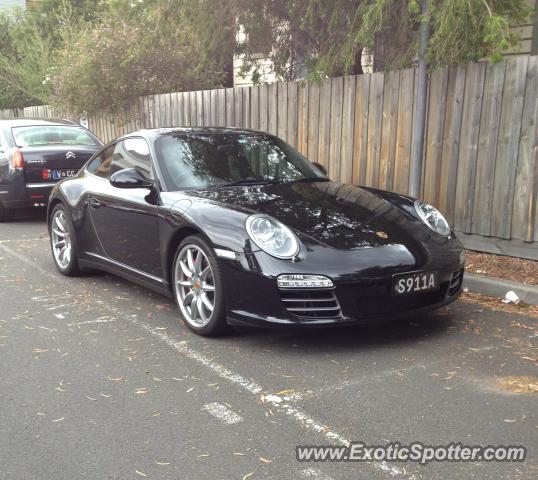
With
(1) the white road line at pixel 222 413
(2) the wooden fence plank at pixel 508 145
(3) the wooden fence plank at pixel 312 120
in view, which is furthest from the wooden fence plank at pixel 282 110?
(1) the white road line at pixel 222 413

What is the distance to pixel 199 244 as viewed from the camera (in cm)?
432

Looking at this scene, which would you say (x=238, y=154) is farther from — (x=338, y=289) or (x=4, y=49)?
(x=4, y=49)

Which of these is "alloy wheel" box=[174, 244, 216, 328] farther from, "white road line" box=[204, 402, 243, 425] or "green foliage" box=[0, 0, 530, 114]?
"green foliage" box=[0, 0, 530, 114]

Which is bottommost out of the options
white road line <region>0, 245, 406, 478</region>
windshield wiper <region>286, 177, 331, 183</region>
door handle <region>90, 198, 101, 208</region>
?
white road line <region>0, 245, 406, 478</region>

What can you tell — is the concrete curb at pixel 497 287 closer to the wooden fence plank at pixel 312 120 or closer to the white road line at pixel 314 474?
the white road line at pixel 314 474

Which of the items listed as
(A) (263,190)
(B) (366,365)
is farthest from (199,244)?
(B) (366,365)

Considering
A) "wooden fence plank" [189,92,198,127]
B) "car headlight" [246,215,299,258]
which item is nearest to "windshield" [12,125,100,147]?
"wooden fence plank" [189,92,198,127]

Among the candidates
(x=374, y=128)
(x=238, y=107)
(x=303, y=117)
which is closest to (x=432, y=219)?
(x=374, y=128)

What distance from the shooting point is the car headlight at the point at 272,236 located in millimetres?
3910

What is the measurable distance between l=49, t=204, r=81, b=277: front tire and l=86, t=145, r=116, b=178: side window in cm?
54

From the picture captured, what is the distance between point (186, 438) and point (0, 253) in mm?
5441

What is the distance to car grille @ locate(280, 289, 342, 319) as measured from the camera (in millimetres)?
3840

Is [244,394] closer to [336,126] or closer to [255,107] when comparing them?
[336,126]
